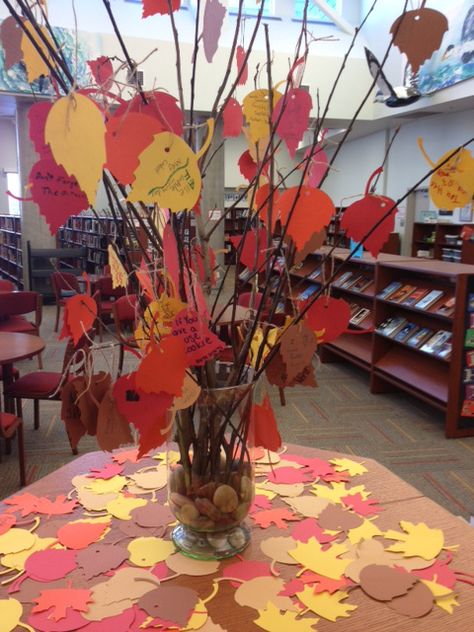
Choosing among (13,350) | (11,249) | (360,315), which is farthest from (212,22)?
(11,249)

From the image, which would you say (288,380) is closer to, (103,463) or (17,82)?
(103,463)

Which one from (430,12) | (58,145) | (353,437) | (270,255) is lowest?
(353,437)

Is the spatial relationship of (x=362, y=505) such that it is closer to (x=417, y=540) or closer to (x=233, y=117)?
(x=417, y=540)

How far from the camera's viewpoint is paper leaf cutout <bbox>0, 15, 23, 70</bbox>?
895 millimetres

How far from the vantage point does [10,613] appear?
0.93 meters

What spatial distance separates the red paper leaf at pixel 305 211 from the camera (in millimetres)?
932

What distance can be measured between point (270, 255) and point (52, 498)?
79 centimetres

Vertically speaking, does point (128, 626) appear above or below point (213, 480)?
below

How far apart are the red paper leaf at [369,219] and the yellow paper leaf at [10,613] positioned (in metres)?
0.86

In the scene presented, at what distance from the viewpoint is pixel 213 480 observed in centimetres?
103

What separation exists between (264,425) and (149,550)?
351 millimetres

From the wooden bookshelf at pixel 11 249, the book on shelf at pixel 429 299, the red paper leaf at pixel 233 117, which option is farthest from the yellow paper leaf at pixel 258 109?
the wooden bookshelf at pixel 11 249

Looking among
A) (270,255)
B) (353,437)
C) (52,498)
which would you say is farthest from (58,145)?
(353,437)

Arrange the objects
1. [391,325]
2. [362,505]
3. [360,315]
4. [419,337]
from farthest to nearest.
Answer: [360,315], [391,325], [419,337], [362,505]
